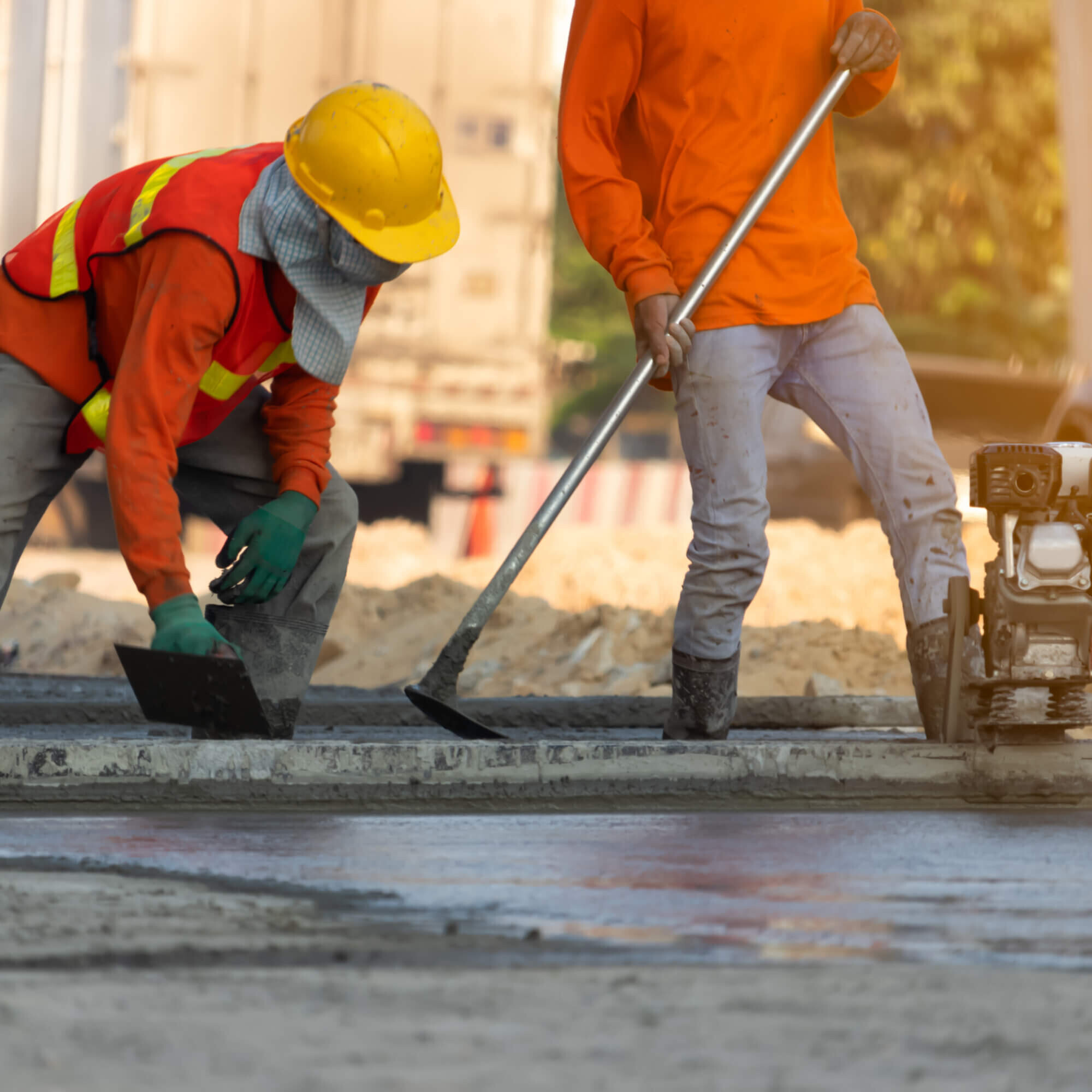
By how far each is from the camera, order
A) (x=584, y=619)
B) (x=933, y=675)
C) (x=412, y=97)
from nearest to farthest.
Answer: (x=933, y=675), (x=584, y=619), (x=412, y=97)

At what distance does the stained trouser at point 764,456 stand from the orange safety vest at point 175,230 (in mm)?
881

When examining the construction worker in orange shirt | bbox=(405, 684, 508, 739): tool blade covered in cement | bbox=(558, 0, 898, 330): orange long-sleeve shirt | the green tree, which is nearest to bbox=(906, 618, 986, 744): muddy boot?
the construction worker in orange shirt

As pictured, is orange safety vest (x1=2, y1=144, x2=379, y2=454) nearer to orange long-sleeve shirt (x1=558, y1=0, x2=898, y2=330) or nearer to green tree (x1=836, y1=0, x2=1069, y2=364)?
orange long-sleeve shirt (x1=558, y1=0, x2=898, y2=330)

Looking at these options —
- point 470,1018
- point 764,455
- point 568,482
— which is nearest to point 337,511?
point 568,482

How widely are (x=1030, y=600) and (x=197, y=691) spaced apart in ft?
6.00

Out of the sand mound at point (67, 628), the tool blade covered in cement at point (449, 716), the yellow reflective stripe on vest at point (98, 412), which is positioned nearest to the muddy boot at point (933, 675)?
the tool blade covered in cement at point (449, 716)

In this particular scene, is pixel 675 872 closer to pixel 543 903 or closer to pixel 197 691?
pixel 543 903

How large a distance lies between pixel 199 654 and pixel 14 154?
31.0ft

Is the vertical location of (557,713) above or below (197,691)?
below

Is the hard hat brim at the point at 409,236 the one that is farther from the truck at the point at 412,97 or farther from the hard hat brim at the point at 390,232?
the truck at the point at 412,97

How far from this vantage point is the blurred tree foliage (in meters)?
23.7

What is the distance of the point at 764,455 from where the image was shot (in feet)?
14.7

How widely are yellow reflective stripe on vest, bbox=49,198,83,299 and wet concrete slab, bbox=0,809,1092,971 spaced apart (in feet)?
3.99

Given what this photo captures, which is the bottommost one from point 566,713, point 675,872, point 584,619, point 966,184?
point 584,619
